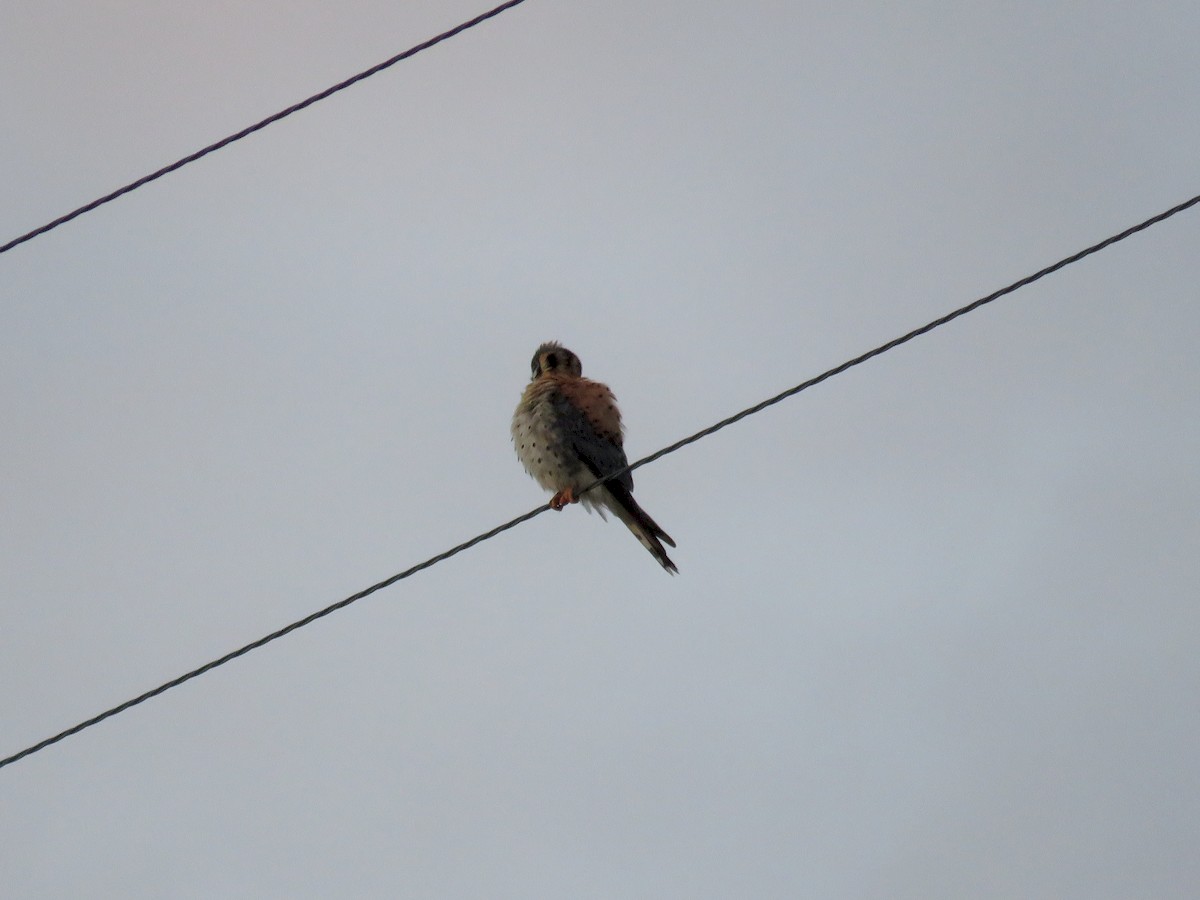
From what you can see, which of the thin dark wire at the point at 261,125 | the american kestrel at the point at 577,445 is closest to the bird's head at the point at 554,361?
the american kestrel at the point at 577,445

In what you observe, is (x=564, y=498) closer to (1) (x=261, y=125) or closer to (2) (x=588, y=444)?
(2) (x=588, y=444)

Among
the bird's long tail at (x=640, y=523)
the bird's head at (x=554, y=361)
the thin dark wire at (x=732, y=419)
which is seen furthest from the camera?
the bird's head at (x=554, y=361)

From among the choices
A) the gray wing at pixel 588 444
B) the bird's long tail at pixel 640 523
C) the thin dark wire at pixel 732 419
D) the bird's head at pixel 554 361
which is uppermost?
the bird's head at pixel 554 361

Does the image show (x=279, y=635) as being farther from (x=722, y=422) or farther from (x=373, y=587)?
(x=722, y=422)

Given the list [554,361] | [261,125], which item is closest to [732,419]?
[261,125]

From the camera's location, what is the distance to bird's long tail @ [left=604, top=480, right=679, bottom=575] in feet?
24.9

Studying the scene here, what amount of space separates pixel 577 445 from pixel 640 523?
23.0 inches

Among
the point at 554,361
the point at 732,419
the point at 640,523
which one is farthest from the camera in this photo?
the point at 554,361

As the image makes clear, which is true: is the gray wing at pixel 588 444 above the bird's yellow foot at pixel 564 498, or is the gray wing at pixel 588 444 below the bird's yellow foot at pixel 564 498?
above

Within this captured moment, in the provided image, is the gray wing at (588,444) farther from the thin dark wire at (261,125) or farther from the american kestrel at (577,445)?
the thin dark wire at (261,125)

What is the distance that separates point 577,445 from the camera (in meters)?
8.00

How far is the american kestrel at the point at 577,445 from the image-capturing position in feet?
25.5

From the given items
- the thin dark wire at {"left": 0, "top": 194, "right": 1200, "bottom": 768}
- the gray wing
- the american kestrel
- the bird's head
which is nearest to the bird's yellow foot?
the american kestrel

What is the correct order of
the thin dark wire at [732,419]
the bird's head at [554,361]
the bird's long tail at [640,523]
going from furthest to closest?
the bird's head at [554,361], the bird's long tail at [640,523], the thin dark wire at [732,419]
